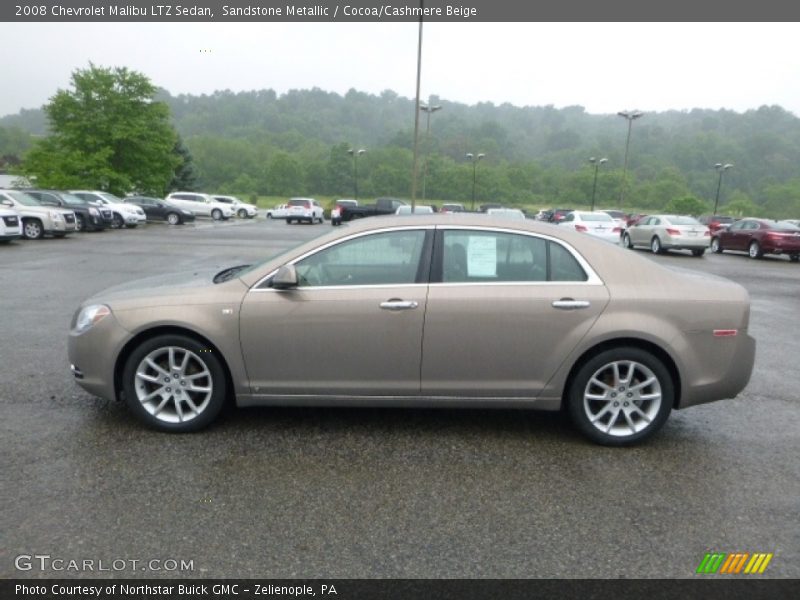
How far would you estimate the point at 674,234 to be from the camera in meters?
22.0

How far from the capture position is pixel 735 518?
3.40 meters

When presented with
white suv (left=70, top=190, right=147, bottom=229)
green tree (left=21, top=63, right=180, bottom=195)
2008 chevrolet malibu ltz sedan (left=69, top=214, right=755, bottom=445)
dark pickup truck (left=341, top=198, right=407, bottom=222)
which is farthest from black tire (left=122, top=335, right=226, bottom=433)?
green tree (left=21, top=63, right=180, bottom=195)

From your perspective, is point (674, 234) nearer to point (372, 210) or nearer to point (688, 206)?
point (372, 210)

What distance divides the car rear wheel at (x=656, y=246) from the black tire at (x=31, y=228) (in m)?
21.4

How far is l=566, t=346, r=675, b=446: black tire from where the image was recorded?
4238 mm

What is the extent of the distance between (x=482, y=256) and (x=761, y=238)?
22.4 m

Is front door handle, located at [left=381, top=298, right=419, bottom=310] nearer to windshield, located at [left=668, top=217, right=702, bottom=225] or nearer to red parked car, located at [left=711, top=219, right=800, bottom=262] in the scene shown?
windshield, located at [left=668, top=217, right=702, bottom=225]

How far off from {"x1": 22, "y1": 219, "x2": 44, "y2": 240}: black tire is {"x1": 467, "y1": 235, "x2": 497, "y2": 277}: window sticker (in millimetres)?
20813

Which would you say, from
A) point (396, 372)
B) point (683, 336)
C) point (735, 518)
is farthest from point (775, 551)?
point (396, 372)

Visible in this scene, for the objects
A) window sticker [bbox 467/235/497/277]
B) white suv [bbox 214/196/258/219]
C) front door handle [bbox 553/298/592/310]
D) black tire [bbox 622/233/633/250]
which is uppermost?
window sticker [bbox 467/235/497/277]

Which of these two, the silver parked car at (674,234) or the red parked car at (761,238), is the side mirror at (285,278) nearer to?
the silver parked car at (674,234)

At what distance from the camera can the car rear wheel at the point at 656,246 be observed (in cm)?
2281

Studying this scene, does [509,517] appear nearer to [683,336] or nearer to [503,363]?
[503,363]
